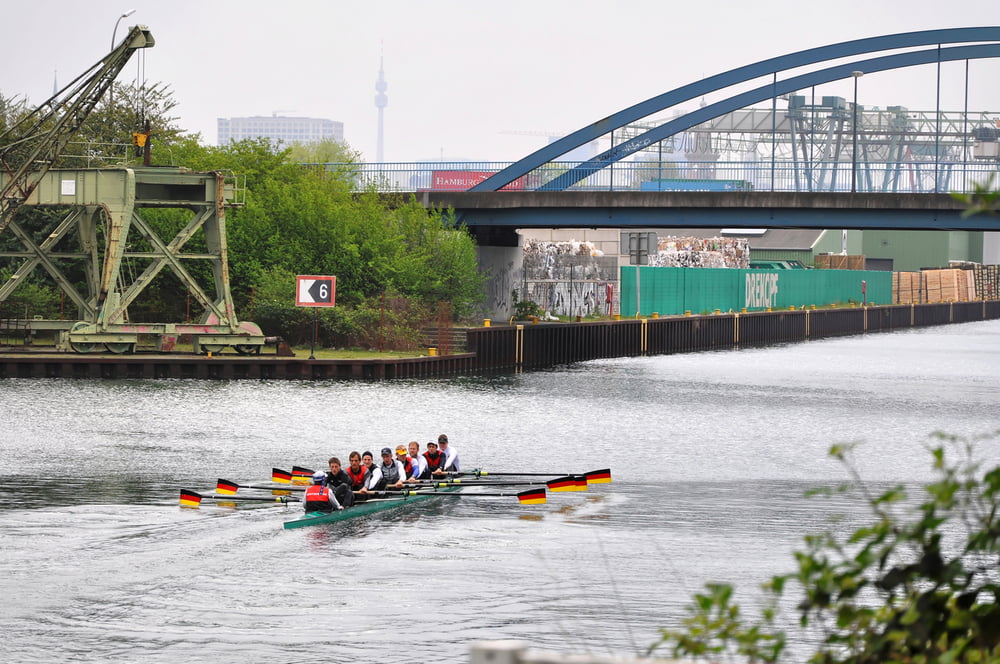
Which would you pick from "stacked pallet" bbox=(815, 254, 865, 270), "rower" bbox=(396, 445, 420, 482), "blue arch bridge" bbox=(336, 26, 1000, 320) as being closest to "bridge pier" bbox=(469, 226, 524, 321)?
"blue arch bridge" bbox=(336, 26, 1000, 320)

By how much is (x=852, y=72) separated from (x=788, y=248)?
79.8 meters

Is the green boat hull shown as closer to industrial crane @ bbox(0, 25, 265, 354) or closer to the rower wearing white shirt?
the rower wearing white shirt

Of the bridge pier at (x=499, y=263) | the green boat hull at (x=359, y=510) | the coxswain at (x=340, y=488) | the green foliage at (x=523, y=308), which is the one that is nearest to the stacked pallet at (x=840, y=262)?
the green foliage at (x=523, y=308)

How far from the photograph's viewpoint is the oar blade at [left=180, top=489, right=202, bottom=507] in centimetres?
3045

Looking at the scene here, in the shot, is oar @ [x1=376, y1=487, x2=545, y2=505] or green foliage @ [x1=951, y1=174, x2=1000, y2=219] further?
oar @ [x1=376, y1=487, x2=545, y2=505]

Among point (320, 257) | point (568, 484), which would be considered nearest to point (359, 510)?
point (568, 484)

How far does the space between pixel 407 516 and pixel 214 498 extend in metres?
4.57

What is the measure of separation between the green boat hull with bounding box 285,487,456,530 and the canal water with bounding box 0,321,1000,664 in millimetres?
308

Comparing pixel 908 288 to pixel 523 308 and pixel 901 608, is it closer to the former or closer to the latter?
pixel 523 308

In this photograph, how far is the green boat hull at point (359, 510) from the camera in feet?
95.1

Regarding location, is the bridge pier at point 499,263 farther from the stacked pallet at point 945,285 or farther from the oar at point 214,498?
the stacked pallet at point 945,285

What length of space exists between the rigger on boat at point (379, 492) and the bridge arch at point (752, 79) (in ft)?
133

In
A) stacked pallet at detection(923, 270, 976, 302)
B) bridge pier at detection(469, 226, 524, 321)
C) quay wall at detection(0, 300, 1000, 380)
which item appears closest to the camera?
quay wall at detection(0, 300, 1000, 380)

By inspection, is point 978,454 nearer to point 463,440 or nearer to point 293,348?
point 463,440
